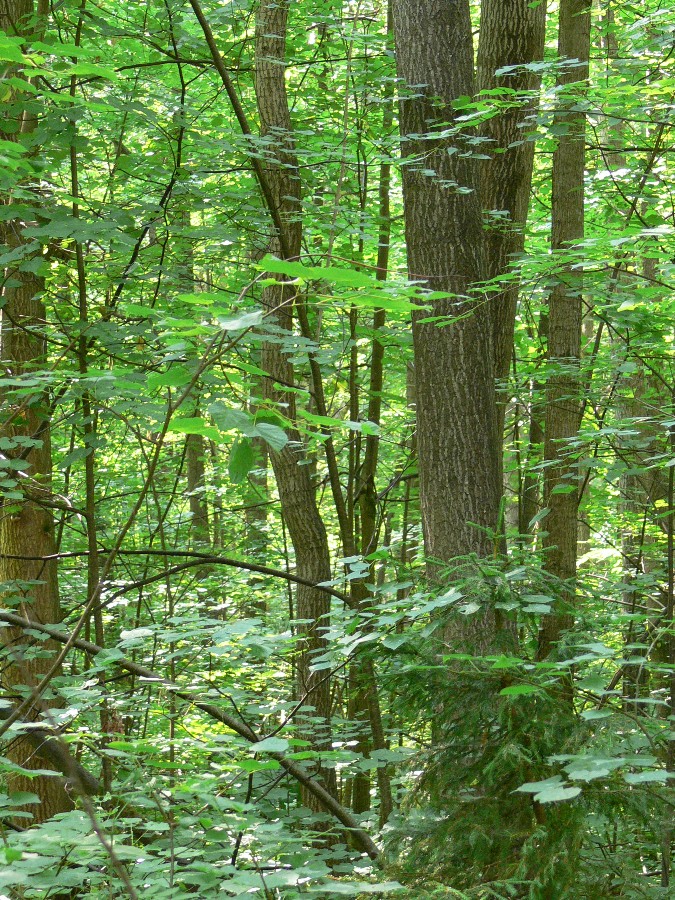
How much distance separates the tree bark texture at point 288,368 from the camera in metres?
5.50

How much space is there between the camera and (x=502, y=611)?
2.47m

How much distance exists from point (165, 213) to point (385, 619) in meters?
2.75

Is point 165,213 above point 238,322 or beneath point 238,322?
above

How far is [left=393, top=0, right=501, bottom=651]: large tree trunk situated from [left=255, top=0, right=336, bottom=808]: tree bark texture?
1.08 metres

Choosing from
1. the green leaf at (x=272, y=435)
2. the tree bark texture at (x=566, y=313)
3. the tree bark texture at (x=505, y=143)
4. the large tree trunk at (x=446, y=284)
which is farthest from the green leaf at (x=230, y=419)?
the tree bark texture at (x=566, y=313)

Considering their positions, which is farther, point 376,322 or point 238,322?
point 376,322

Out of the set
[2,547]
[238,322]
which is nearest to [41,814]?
[2,547]

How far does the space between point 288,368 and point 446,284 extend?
2151 millimetres

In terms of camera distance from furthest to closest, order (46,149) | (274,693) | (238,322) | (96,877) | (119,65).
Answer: (274,693)
(119,65)
(46,149)
(96,877)
(238,322)

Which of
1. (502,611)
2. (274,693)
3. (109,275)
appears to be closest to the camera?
(502,611)

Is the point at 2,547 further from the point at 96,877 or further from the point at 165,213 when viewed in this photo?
the point at 96,877

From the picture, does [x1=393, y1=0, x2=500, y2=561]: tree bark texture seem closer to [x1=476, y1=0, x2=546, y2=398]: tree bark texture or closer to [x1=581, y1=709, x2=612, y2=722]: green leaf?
[x1=476, y1=0, x2=546, y2=398]: tree bark texture

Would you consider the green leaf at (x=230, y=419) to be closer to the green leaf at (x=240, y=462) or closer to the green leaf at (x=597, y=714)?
the green leaf at (x=240, y=462)

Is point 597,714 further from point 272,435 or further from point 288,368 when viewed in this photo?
point 288,368
